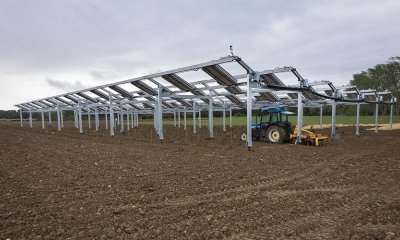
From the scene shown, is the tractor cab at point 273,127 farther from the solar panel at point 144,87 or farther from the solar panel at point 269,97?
the solar panel at point 144,87

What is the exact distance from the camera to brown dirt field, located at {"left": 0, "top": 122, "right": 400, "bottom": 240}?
346 cm

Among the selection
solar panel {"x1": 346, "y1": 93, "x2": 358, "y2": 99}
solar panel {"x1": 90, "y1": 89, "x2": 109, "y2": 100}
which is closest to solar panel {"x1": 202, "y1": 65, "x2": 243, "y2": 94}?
solar panel {"x1": 90, "y1": 89, "x2": 109, "y2": 100}

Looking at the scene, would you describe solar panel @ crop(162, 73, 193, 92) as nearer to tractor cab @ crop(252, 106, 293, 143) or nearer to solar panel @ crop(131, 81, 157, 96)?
solar panel @ crop(131, 81, 157, 96)

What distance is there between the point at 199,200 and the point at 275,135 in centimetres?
955

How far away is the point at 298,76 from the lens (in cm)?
1248

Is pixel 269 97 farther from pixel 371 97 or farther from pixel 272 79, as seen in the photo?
pixel 371 97

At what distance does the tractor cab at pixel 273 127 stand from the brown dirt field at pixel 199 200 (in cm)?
532

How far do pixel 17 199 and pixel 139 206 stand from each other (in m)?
2.05

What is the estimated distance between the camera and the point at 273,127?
13516mm

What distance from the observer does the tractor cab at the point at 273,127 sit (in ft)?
43.4

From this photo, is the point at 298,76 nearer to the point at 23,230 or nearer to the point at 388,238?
the point at 388,238

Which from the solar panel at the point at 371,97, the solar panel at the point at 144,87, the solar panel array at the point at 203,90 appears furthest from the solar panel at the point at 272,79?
the solar panel at the point at 371,97

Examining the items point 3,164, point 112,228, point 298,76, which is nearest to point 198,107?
point 298,76

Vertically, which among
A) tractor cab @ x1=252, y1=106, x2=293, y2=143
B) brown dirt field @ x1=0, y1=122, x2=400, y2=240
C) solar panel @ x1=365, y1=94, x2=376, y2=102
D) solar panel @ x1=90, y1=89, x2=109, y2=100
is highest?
solar panel @ x1=90, y1=89, x2=109, y2=100
